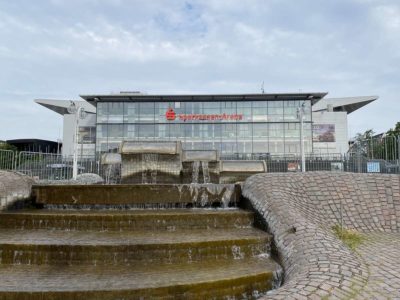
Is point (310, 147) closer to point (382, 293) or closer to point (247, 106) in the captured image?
point (247, 106)

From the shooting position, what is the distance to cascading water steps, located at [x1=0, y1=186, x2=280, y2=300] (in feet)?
14.2

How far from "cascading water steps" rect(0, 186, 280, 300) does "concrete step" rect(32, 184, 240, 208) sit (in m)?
1.61

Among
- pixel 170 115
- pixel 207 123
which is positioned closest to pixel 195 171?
pixel 207 123

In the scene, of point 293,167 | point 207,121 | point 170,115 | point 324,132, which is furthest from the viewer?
point 324,132

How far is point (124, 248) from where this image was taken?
5316 mm

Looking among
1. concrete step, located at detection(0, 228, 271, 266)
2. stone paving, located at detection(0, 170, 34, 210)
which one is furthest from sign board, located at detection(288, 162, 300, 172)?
concrete step, located at detection(0, 228, 271, 266)

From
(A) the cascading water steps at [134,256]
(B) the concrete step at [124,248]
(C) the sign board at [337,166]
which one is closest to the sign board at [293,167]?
(C) the sign board at [337,166]

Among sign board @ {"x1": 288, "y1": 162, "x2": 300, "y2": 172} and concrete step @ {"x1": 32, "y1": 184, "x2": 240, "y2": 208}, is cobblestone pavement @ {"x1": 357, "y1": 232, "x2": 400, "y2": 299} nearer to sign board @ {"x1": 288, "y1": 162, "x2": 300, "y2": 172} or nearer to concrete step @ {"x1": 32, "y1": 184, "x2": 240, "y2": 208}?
concrete step @ {"x1": 32, "y1": 184, "x2": 240, "y2": 208}

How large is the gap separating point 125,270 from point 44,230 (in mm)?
2350

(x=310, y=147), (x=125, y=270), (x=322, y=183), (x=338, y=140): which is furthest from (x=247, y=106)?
(x=125, y=270)

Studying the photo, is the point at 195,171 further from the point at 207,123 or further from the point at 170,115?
the point at 170,115

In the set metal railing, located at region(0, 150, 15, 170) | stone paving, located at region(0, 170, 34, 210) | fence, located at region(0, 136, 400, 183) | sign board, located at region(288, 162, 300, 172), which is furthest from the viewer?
sign board, located at region(288, 162, 300, 172)

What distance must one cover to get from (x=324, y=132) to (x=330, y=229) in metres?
58.9

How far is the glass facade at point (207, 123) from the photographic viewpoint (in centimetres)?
5394
